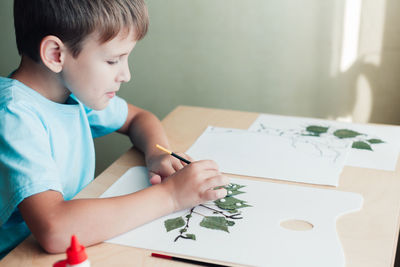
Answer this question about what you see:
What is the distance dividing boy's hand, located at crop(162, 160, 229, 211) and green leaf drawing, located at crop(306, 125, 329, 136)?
40 centimetres

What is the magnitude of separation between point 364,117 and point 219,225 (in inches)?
53.2

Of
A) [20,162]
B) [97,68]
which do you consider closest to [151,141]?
[97,68]

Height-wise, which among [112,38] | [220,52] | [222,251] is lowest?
[222,251]

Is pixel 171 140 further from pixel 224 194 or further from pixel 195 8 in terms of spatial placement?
pixel 195 8

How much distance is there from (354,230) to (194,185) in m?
0.28

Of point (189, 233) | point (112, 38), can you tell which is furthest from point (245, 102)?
point (189, 233)

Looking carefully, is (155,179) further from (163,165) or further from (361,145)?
(361,145)

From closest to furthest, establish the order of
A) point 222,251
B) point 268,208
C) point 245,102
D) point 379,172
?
point 222,251 < point 268,208 < point 379,172 < point 245,102

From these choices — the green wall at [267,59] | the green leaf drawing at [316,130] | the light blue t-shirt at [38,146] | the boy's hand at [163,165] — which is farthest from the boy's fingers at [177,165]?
the green wall at [267,59]

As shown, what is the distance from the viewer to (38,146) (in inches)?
32.6

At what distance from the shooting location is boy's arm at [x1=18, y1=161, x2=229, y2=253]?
741 millimetres

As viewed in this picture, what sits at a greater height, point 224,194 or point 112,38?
point 112,38

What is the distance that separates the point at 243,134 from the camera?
3.88ft

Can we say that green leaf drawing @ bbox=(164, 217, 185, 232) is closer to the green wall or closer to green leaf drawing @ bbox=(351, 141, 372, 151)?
green leaf drawing @ bbox=(351, 141, 372, 151)
